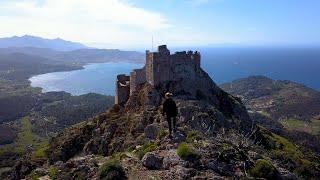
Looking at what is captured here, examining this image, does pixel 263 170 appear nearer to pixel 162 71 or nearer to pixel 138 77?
pixel 162 71

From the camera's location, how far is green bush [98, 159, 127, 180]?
1866 centimetres

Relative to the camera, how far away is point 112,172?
18750 millimetres

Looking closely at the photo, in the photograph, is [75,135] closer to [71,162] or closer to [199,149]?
[71,162]

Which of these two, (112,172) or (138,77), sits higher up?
(138,77)

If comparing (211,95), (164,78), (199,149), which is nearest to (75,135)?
(164,78)

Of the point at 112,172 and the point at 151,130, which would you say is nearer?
the point at 112,172

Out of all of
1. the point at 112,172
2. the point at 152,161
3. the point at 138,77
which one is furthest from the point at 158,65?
the point at 112,172

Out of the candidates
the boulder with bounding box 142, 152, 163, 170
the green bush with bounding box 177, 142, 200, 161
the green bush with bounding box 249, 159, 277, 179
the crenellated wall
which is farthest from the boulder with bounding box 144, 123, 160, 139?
the green bush with bounding box 249, 159, 277, 179

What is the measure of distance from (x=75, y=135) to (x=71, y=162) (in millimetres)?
26752

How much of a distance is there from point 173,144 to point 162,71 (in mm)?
23322

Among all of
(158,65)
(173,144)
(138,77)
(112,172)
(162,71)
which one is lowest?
(112,172)

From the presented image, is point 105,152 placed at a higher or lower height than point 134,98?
lower

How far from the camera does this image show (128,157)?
858 inches

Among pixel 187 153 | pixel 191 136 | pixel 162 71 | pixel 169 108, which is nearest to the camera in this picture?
pixel 187 153
